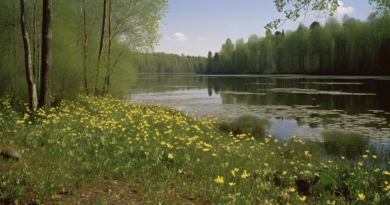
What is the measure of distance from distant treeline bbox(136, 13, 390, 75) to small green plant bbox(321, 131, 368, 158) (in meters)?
25.2

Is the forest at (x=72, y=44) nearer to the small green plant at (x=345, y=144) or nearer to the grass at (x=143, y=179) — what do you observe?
the grass at (x=143, y=179)

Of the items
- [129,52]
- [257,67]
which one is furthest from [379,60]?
[129,52]

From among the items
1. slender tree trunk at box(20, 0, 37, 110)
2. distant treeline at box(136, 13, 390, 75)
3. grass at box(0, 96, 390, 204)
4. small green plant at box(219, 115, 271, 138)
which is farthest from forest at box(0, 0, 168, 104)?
distant treeline at box(136, 13, 390, 75)

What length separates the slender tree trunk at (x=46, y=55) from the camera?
9266mm

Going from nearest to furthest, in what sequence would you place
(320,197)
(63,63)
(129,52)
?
(320,197), (63,63), (129,52)

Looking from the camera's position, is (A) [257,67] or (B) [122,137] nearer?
(B) [122,137]

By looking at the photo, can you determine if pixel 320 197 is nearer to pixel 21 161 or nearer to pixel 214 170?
pixel 214 170

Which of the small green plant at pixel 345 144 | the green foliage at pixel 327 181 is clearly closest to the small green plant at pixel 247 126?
the small green plant at pixel 345 144

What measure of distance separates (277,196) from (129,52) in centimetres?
2209

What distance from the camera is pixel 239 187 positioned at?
4.49 metres

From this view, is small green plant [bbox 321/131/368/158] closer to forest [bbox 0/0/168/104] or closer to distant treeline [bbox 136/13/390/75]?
forest [bbox 0/0/168/104]

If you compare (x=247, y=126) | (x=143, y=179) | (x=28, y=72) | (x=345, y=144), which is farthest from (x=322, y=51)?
(x=143, y=179)

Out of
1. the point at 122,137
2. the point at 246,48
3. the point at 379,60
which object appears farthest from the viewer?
the point at 246,48

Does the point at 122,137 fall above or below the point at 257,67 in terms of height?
below
